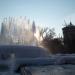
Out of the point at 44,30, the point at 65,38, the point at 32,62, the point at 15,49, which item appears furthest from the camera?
the point at 44,30

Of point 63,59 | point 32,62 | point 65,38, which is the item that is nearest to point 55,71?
point 32,62

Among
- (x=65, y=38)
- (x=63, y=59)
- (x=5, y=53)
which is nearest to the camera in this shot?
(x=63, y=59)

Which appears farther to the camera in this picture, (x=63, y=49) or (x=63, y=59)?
(x=63, y=49)

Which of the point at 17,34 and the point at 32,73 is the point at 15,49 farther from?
the point at 17,34

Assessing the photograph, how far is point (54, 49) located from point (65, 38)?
9.10 ft

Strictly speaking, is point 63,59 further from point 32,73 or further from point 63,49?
point 63,49

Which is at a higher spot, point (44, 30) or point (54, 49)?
point (44, 30)

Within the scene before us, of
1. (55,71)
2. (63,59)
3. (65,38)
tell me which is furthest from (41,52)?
(65,38)

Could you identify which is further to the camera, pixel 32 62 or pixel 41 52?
pixel 41 52

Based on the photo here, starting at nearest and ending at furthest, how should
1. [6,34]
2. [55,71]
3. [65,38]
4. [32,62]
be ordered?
[55,71]
[32,62]
[6,34]
[65,38]

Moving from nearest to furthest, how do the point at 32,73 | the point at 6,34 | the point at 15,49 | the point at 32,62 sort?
1. the point at 32,73
2. the point at 32,62
3. the point at 15,49
4. the point at 6,34

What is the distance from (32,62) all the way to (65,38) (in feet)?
102

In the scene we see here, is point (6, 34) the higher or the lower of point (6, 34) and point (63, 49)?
the higher

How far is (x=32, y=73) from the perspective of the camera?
199 inches
